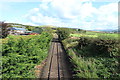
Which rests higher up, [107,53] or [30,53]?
[30,53]

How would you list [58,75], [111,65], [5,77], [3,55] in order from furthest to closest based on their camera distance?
1. [58,75]
2. [111,65]
3. [3,55]
4. [5,77]

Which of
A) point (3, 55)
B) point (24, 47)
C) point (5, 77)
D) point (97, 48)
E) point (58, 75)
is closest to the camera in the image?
point (5, 77)

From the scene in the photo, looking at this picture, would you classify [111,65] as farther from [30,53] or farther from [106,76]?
[30,53]

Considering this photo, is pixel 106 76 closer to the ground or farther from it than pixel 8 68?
closer to the ground

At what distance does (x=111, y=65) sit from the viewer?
5.33 meters

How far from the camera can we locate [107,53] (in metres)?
7.14

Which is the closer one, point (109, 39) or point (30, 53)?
point (30, 53)

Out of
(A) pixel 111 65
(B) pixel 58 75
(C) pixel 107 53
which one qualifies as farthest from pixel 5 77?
(C) pixel 107 53

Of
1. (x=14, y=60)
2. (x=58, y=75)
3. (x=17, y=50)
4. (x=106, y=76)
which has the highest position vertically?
(x=17, y=50)

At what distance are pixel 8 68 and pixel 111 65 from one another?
14.8 feet

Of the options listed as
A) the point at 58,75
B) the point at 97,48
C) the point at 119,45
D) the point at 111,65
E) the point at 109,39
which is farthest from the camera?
the point at 97,48

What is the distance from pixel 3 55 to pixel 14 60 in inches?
14.9

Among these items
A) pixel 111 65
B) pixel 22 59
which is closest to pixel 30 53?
pixel 22 59

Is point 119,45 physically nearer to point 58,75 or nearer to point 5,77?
point 58,75
